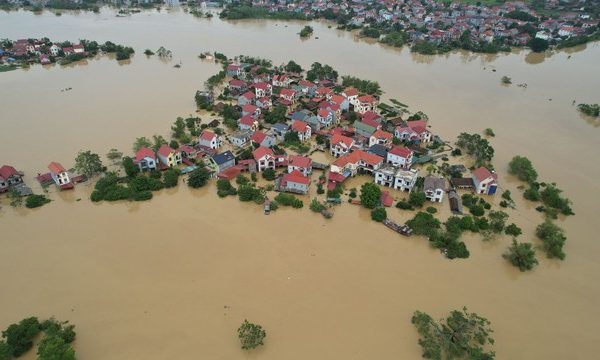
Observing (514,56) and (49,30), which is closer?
(514,56)

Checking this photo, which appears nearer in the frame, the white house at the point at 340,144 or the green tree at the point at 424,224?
the green tree at the point at 424,224

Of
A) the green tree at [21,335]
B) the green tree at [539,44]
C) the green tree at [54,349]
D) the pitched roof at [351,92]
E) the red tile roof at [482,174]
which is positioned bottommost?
the green tree at [21,335]

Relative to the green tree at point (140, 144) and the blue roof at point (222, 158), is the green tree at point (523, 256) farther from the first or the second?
the green tree at point (140, 144)

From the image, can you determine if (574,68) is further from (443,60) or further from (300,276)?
(300,276)

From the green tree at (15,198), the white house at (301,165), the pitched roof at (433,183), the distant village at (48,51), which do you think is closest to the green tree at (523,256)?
the pitched roof at (433,183)

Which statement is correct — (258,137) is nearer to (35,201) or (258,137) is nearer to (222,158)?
(222,158)

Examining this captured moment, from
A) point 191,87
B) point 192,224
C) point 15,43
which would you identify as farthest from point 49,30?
point 192,224
